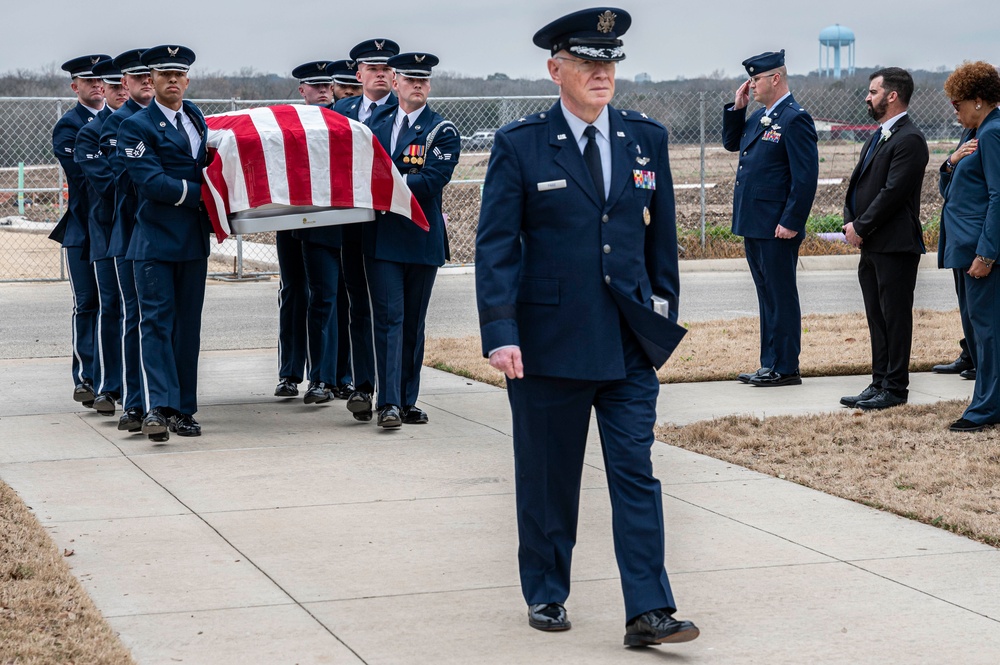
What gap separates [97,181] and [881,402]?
484 centimetres

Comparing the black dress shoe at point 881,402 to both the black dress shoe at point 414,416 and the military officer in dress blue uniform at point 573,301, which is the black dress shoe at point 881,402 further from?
the military officer in dress blue uniform at point 573,301

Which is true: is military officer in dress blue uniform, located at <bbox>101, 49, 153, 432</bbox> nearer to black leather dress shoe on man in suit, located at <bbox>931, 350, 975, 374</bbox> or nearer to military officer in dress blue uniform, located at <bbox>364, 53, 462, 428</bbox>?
military officer in dress blue uniform, located at <bbox>364, 53, 462, 428</bbox>

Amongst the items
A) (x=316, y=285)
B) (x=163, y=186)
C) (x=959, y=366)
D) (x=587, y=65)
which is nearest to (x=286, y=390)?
(x=316, y=285)

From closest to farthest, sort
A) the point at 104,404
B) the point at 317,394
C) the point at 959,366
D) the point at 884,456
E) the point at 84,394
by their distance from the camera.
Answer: the point at 884,456 → the point at 104,404 → the point at 84,394 → the point at 317,394 → the point at 959,366

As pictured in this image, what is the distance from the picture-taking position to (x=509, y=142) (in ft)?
14.5

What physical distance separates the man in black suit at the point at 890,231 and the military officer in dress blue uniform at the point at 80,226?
4742 millimetres

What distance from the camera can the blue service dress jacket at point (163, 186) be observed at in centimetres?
752

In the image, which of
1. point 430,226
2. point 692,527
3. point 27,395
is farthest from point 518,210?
point 27,395

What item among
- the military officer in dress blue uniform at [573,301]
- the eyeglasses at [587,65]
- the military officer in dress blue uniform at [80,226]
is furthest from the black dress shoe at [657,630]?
the military officer in dress blue uniform at [80,226]

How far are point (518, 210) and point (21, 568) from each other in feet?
7.23

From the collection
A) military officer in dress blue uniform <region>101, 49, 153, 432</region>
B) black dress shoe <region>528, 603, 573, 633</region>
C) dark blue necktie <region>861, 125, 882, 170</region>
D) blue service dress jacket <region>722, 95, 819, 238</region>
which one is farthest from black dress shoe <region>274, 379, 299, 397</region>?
black dress shoe <region>528, 603, 573, 633</region>

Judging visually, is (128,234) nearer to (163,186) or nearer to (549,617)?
(163,186)

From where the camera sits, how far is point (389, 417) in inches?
310

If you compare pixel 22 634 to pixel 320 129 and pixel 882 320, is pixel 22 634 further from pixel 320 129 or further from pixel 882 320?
pixel 882 320
